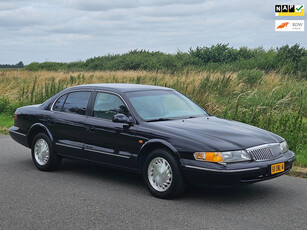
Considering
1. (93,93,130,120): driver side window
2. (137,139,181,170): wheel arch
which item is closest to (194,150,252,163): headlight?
(137,139,181,170): wheel arch

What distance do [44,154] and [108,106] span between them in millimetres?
1675

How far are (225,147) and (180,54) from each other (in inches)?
1819

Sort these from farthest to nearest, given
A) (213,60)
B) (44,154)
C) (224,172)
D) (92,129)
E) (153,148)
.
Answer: (213,60) → (44,154) → (92,129) → (153,148) → (224,172)

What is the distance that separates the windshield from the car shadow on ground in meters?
1.08

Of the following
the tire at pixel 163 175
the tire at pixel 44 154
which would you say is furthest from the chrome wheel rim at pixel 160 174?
the tire at pixel 44 154

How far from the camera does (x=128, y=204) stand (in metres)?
6.48

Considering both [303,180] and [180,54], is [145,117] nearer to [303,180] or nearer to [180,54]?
[303,180]

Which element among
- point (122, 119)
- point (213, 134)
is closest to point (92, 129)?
point (122, 119)

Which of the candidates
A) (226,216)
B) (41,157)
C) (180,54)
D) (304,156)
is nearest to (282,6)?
(304,156)

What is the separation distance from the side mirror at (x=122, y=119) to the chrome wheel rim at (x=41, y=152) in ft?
6.35

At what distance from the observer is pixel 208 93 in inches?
643

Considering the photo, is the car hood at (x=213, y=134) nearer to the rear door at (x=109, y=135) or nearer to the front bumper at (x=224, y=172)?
the front bumper at (x=224, y=172)

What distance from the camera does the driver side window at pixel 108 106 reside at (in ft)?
25.0

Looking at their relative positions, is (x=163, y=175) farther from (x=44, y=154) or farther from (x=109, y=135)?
(x=44, y=154)
